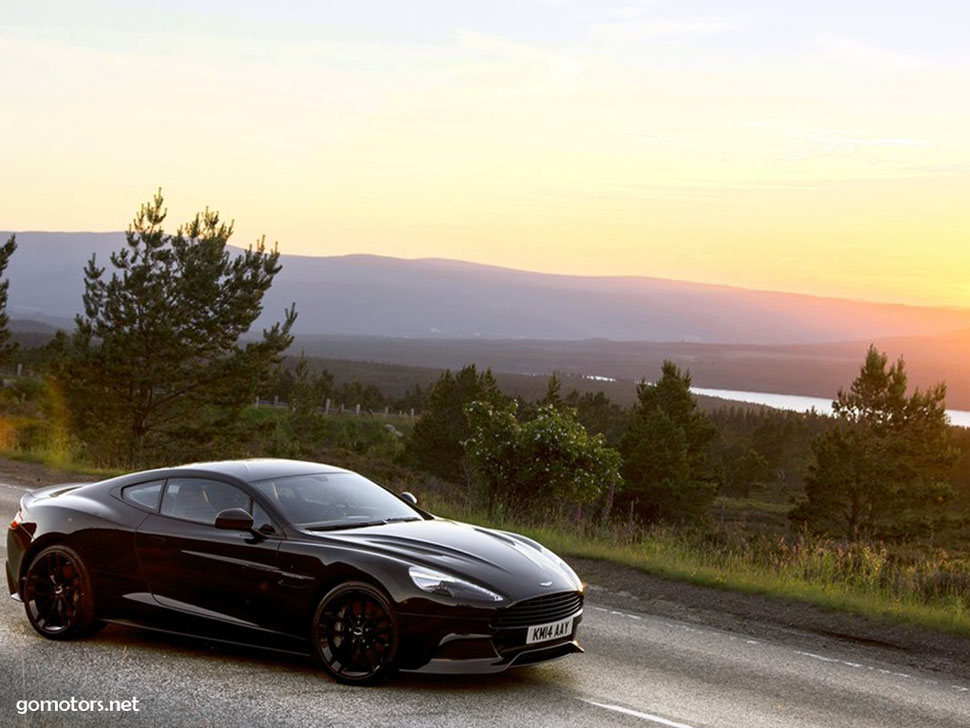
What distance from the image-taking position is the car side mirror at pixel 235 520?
312 inches

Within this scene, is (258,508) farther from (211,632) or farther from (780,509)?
(780,509)

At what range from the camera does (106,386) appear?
36406 mm

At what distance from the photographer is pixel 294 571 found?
25.9ft

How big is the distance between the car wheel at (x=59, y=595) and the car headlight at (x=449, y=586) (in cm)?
297

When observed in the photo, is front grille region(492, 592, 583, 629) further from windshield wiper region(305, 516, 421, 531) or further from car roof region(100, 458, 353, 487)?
car roof region(100, 458, 353, 487)

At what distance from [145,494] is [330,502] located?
1.58 m

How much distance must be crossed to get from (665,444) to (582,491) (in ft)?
100

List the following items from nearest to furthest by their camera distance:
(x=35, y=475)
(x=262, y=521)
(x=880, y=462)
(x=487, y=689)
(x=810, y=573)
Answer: (x=487, y=689) → (x=262, y=521) → (x=810, y=573) → (x=35, y=475) → (x=880, y=462)

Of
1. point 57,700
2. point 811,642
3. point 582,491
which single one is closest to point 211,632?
point 57,700

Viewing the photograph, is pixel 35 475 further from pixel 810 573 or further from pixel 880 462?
pixel 880 462

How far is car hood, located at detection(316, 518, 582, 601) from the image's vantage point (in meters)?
7.73

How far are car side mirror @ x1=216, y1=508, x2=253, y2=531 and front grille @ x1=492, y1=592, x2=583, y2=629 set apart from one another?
1.95m

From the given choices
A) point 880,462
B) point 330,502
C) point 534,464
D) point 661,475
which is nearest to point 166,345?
point 534,464

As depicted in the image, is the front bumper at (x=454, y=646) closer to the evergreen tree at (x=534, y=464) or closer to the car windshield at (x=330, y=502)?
the car windshield at (x=330, y=502)
